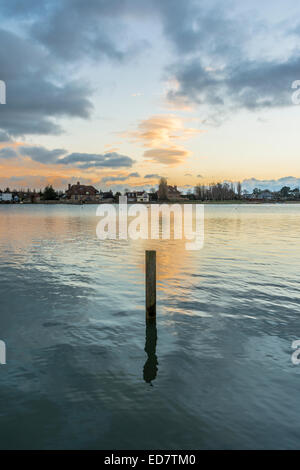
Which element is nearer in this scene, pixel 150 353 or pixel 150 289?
pixel 150 353

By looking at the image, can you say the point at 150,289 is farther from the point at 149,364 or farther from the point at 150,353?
the point at 149,364

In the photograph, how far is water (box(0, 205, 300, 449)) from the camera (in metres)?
6.64

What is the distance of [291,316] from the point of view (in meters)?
12.8

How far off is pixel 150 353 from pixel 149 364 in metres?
0.69

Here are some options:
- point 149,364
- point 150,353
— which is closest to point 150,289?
point 150,353

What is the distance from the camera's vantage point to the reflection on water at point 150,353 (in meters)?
8.73

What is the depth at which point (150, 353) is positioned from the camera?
9.98 metres

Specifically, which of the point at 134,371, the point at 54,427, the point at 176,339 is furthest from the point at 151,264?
the point at 54,427

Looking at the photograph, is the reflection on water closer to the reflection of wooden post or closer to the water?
the water

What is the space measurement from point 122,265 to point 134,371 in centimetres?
1488

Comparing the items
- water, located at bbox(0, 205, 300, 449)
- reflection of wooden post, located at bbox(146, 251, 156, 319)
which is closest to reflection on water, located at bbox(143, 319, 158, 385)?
water, located at bbox(0, 205, 300, 449)

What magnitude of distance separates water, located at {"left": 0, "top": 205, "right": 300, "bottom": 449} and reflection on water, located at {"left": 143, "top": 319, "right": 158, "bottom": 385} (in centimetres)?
5

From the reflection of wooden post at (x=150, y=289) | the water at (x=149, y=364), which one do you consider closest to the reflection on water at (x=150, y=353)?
the water at (x=149, y=364)
